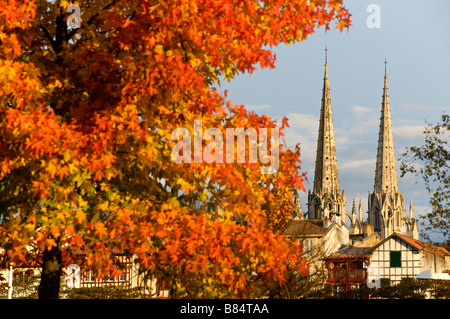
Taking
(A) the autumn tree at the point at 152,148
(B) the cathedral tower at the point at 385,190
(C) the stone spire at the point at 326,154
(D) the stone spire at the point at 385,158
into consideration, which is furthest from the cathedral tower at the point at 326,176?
(A) the autumn tree at the point at 152,148

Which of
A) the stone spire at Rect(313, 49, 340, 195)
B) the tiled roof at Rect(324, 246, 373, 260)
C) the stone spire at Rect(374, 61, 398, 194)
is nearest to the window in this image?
the tiled roof at Rect(324, 246, 373, 260)

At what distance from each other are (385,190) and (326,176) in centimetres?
1682

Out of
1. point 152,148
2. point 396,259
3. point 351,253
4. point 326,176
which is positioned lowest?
point 396,259

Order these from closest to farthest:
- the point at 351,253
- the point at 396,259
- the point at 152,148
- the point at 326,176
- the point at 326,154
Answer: the point at 152,148, the point at 396,259, the point at 351,253, the point at 326,176, the point at 326,154

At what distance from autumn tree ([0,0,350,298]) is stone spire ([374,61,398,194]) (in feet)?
485

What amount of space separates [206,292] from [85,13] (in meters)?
5.09

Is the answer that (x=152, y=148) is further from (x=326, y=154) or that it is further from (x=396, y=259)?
(x=326, y=154)

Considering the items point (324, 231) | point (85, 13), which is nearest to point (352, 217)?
point (324, 231)

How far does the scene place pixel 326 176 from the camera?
14600 cm

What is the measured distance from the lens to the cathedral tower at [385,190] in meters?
147


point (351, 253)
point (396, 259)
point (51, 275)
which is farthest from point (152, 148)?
point (351, 253)

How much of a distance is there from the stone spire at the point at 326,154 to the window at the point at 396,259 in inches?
3351

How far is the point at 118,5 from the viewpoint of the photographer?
1025 centimetres
